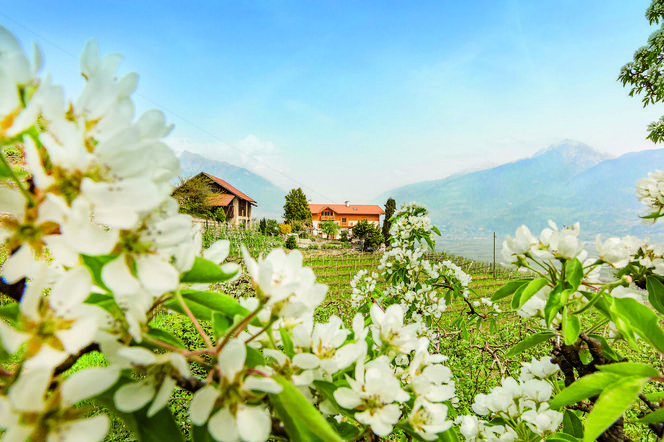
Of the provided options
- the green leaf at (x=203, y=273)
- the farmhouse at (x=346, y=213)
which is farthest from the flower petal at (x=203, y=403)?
the farmhouse at (x=346, y=213)

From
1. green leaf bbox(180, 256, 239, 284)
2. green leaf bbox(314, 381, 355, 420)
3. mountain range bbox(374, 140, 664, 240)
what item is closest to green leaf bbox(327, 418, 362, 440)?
green leaf bbox(314, 381, 355, 420)

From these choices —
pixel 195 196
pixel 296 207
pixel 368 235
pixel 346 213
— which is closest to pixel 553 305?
pixel 195 196

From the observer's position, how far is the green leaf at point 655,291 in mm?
838

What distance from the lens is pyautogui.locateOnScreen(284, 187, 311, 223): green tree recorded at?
29.7 meters

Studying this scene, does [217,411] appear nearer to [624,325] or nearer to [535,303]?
[624,325]

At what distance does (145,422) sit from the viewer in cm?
34

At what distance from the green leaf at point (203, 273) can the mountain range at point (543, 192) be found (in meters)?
89.7

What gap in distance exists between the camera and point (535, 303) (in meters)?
0.90

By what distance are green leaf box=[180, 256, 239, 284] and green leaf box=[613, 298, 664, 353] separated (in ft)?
2.33

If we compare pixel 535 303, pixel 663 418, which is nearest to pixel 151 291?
pixel 663 418

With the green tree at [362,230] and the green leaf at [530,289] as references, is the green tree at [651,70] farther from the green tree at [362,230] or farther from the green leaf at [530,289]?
the green tree at [362,230]

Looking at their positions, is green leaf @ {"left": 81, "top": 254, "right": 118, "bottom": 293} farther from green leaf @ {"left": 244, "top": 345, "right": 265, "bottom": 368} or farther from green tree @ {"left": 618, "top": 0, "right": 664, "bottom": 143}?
green tree @ {"left": 618, "top": 0, "right": 664, "bottom": 143}

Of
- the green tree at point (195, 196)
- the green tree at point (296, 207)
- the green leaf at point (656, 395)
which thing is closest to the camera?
the green leaf at point (656, 395)

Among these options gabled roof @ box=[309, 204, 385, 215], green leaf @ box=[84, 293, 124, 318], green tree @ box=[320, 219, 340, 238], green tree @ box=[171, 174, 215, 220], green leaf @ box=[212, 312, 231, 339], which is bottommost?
green leaf @ box=[212, 312, 231, 339]
